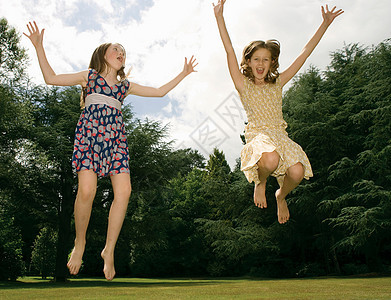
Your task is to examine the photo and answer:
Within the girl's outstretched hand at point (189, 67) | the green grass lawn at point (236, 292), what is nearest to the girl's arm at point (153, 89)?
the girl's outstretched hand at point (189, 67)

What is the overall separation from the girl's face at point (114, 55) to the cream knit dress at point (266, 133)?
1.37 meters

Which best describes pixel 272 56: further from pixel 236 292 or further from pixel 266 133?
pixel 236 292

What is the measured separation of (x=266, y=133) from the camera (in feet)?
13.6

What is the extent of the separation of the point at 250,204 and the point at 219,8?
71.8ft

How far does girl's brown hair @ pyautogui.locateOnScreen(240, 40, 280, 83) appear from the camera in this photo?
4.25m

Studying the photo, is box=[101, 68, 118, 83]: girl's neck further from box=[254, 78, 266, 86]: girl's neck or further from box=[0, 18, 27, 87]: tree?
box=[0, 18, 27, 87]: tree

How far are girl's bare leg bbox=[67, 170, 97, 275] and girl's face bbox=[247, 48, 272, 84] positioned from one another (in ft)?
6.63

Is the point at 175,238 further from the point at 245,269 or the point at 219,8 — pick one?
the point at 219,8

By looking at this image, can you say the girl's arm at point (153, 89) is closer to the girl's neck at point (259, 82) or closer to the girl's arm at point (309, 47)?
the girl's neck at point (259, 82)

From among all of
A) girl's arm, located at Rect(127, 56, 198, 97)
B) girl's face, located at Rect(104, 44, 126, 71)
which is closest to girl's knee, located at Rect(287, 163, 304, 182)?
girl's arm, located at Rect(127, 56, 198, 97)

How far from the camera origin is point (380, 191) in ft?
62.3

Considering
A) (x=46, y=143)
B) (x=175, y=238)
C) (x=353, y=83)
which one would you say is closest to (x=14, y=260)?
(x=46, y=143)

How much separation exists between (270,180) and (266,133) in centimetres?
2029

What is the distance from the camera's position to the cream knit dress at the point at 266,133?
3.97 m
